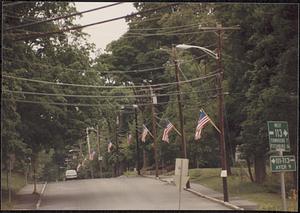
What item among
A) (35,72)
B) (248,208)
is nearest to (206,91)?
(35,72)

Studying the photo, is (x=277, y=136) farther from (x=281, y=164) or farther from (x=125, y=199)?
(x=125, y=199)

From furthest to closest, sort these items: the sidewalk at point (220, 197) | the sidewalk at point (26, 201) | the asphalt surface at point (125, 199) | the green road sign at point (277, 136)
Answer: the sidewalk at point (26, 201)
the asphalt surface at point (125, 199)
the sidewalk at point (220, 197)
the green road sign at point (277, 136)

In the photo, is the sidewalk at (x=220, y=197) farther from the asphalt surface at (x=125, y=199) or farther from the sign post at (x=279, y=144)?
the sign post at (x=279, y=144)

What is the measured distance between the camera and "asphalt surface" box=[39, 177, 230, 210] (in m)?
28.0

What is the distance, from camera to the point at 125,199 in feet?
105

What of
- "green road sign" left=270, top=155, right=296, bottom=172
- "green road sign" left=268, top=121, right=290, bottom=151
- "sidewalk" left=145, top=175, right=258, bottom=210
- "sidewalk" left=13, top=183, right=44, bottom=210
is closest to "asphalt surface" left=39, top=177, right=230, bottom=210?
"sidewalk" left=13, top=183, right=44, bottom=210

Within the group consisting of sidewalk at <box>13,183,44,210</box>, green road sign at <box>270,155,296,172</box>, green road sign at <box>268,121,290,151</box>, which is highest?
green road sign at <box>268,121,290,151</box>

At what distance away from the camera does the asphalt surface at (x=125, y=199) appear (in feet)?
92.0

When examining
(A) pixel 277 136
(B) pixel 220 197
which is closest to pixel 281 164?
(A) pixel 277 136

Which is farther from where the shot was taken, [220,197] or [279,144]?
[220,197]

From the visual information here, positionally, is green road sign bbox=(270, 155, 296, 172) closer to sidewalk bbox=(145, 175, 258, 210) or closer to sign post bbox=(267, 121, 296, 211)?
sign post bbox=(267, 121, 296, 211)

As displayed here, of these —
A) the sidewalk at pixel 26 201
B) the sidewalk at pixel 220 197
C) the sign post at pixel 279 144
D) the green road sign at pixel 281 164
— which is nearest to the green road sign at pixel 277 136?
the sign post at pixel 279 144

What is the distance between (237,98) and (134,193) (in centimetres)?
860

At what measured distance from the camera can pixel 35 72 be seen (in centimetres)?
3291
